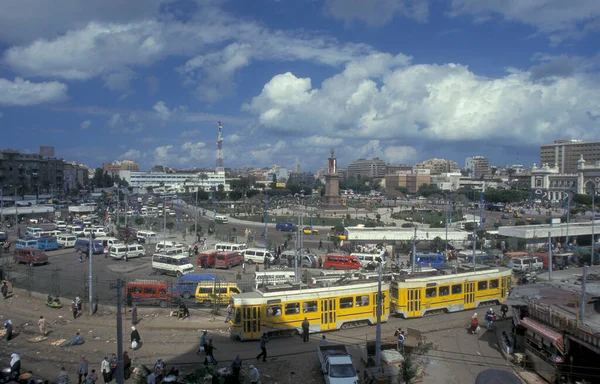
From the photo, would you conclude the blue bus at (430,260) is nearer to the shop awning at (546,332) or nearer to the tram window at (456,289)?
the tram window at (456,289)

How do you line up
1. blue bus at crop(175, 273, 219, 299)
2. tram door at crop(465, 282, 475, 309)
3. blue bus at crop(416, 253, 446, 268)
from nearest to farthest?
1. tram door at crop(465, 282, 475, 309)
2. blue bus at crop(175, 273, 219, 299)
3. blue bus at crop(416, 253, 446, 268)

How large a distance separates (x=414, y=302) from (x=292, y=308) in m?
4.75

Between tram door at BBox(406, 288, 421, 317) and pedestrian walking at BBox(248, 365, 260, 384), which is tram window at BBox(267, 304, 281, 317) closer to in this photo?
pedestrian walking at BBox(248, 365, 260, 384)

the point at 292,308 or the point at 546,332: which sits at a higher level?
the point at 546,332

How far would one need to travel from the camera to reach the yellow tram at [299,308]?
44.2 ft

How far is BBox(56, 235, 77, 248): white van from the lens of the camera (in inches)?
1247

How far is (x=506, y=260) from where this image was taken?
25.7 metres

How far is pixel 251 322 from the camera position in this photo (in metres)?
13.5

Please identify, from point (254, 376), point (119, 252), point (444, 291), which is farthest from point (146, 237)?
point (254, 376)

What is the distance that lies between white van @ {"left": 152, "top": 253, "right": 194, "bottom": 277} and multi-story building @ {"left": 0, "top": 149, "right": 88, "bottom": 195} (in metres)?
56.6

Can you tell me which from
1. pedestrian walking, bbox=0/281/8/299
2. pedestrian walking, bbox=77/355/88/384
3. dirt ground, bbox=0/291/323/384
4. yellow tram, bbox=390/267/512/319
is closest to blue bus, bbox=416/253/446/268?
yellow tram, bbox=390/267/512/319

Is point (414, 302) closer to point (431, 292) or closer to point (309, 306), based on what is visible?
point (431, 292)

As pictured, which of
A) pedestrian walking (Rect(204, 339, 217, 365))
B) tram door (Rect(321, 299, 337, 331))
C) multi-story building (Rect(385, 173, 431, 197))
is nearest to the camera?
pedestrian walking (Rect(204, 339, 217, 365))

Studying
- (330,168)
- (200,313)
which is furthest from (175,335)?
(330,168)
